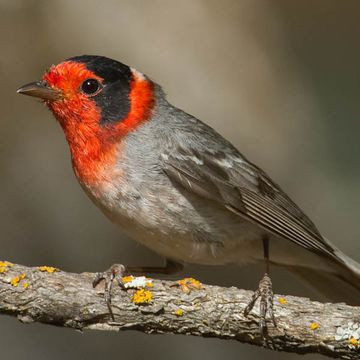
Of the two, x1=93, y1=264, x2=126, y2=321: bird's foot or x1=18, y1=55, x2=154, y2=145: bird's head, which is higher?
x1=18, y1=55, x2=154, y2=145: bird's head

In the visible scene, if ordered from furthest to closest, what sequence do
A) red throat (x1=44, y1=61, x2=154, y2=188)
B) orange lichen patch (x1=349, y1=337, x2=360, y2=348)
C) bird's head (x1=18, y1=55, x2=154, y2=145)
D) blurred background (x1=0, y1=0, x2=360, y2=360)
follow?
blurred background (x1=0, y1=0, x2=360, y2=360) < bird's head (x1=18, y1=55, x2=154, y2=145) < red throat (x1=44, y1=61, x2=154, y2=188) < orange lichen patch (x1=349, y1=337, x2=360, y2=348)

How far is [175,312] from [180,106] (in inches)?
130

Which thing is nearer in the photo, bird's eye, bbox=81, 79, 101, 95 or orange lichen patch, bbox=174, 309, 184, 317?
orange lichen patch, bbox=174, 309, 184, 317

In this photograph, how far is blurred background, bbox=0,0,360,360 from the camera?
7465 millimetres

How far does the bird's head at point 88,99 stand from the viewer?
562cm

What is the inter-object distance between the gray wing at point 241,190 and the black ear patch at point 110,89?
0.46 meters

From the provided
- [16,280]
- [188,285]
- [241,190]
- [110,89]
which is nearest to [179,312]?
[188,285]

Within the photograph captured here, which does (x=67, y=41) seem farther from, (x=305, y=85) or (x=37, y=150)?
(x=305, y=85)

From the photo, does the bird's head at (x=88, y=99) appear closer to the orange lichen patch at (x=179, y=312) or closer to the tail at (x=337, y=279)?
the orange lichen patch at (x=179, y=312)

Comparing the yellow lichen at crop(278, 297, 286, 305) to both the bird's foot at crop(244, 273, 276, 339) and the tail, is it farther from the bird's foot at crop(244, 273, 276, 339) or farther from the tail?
the tail

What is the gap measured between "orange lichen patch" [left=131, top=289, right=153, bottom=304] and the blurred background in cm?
256

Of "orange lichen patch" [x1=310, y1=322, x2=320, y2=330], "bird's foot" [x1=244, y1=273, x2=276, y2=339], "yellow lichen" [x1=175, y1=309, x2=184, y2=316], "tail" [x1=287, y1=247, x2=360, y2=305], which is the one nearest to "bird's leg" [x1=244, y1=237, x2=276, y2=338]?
"bird's foot" [x1=244, y1=273, x2=276, y2=339]

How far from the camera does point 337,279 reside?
610cm

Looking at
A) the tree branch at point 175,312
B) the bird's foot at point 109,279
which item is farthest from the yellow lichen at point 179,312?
the bird's foot at point 109,279
